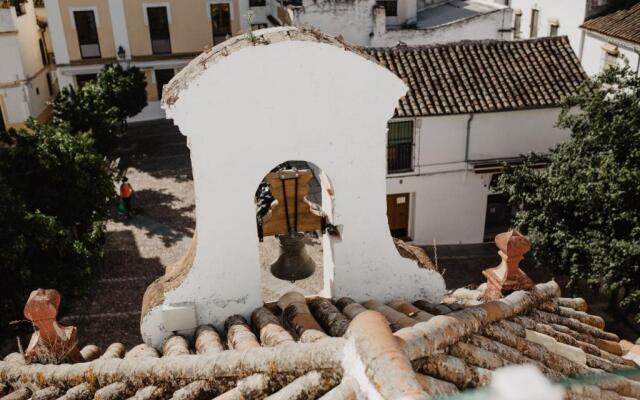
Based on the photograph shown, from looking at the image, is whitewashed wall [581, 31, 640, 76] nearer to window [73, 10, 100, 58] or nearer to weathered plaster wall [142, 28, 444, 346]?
weathered plaster wall [142, 28, 444, 346]

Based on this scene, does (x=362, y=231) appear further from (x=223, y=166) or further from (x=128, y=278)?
(x=128, y=278)

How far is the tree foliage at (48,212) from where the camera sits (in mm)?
11570

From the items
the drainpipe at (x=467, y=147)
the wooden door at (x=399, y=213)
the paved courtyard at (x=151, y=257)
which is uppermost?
the drainpipe at (x=467, y=147)

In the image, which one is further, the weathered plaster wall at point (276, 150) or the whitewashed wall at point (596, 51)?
the whitewashed wall at point (596, 51)

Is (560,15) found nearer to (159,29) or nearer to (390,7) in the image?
(390,7)

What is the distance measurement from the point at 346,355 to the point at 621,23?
20.9 m

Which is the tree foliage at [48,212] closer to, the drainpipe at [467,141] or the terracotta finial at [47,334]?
the terracotta finial at [47,334]

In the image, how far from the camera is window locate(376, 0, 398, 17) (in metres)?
27.5

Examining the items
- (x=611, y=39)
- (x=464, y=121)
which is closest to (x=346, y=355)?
(x=464, y=121)

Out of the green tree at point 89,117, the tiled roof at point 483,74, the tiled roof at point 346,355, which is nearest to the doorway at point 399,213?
the tiled roof at point 483,74

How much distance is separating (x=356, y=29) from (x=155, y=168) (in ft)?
34.2

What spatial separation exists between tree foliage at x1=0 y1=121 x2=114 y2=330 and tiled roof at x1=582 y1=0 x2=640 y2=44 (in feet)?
55.4

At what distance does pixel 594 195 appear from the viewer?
43.3ft

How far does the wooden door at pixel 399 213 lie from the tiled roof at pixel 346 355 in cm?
1235
